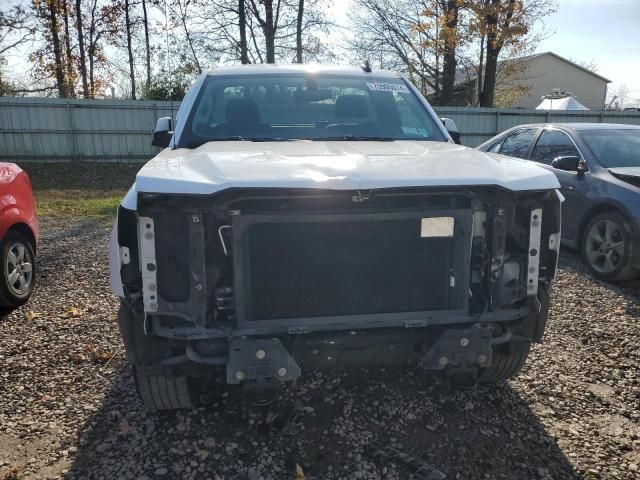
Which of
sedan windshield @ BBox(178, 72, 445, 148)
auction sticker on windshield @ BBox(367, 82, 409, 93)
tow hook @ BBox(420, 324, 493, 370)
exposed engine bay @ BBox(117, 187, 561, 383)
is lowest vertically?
tow hook @ BBox(420, 324, 493, 370)

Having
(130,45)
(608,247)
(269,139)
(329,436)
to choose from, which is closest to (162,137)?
(269,139)

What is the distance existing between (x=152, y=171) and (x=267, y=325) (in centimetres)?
92

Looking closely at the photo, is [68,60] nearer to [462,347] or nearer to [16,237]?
[16,237]

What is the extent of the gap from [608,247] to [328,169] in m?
4.43

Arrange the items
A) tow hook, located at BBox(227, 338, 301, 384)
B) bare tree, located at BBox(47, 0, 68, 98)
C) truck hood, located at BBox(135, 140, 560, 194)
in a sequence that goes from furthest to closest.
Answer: bare tree, located at BBox(47, 0, 68, 98)
tow hook, located at BBox(227, 338, 301, 384)
truck hood, located at BBox(135, 140, 560, 194)

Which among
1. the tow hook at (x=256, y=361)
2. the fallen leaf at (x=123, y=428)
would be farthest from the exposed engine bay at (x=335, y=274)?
the fallen leaf at (x=123, y=428)

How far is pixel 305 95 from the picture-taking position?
3.99 meters

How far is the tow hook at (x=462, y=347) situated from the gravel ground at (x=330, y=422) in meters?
0.54

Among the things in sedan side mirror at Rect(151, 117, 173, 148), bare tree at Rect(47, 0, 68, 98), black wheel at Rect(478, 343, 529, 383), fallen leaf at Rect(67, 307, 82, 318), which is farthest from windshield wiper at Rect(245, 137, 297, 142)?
bare tree at Rect(47, 0, 68, 98)

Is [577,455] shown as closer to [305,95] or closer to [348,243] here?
[348,243]

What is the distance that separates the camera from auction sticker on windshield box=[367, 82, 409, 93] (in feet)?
13.6

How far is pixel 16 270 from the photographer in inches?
188

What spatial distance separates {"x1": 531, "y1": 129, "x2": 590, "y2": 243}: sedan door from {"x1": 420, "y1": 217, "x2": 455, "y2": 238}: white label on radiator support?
13.3 ft

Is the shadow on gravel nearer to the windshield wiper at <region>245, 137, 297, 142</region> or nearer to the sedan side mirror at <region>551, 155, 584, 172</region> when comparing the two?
the windshield wiper at <region>245, 137, 297, 142</region>
